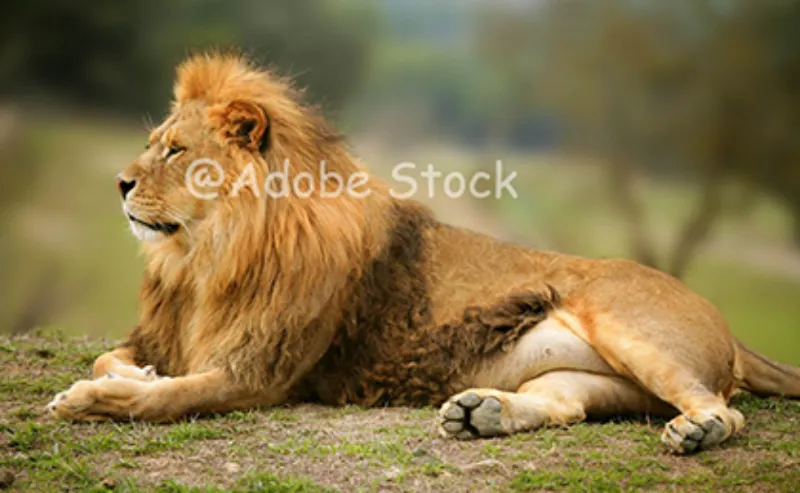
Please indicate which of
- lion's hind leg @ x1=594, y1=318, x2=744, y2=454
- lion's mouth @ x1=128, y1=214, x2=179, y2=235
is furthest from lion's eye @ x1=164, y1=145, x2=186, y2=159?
lion's hind leg @ x1=594, y1=318, x2=744, y2=454

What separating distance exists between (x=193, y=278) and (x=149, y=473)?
1.08 metres

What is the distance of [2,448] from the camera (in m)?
3.88

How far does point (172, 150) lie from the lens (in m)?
4.43

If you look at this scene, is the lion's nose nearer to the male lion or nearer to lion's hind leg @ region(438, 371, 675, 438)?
the male lion

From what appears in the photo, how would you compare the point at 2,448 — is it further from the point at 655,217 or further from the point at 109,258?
the point at 655,217

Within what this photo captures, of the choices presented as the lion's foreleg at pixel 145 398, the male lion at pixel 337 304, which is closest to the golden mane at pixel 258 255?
the male lion at pixel 337 304

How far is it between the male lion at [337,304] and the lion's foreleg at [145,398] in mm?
10

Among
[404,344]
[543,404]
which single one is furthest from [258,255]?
[543,404]

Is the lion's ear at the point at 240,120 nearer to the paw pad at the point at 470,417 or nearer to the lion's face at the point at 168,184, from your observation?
the lion's face at the point at 168,184

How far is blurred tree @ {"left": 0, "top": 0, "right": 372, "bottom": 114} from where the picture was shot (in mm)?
11000

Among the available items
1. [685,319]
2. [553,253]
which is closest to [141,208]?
[553,253]

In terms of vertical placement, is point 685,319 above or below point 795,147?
below

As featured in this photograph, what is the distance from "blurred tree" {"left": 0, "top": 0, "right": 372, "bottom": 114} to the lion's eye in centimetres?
597

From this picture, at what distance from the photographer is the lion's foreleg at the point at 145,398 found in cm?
405
